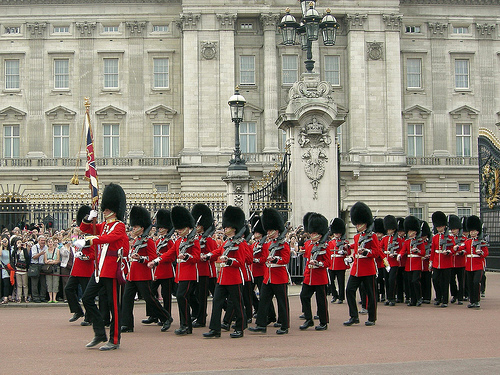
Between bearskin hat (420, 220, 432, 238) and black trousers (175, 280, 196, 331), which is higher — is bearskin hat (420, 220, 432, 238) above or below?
above

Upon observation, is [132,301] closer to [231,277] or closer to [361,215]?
[231,277]

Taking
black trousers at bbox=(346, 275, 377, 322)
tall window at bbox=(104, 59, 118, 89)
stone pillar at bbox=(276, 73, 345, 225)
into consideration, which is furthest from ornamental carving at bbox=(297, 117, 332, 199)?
tall window at bbox=(104, 59, 118, 89)

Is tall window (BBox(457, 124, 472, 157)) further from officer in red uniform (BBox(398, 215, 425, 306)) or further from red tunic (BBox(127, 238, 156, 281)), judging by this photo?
red tunic (BBox(127, 238, 156, 281))

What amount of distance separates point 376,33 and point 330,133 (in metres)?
25.9

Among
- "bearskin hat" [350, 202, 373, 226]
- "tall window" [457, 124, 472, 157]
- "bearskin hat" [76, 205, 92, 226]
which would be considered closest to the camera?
"bearskin hat" [76, 205, 92, 226]

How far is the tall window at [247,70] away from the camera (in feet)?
148

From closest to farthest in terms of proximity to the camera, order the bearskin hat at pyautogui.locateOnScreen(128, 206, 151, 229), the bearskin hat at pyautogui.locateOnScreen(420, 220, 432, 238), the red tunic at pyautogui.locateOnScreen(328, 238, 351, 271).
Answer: the bearskin hat at pyautogui.locateOnScreen(128, 206, 151, 229), the red tunic at pyautogui.locateOnScreen(328, 238, 351, 271), the bearskin hat at pyautogui.locateOnScreen(420, 220, 432, 238)

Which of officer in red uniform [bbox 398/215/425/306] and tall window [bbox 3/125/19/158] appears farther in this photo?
tall window [bbox 3/125/19/158]

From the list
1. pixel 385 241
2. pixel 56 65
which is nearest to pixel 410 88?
pixel 56 65

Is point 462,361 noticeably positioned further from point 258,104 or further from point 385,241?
point 258,104

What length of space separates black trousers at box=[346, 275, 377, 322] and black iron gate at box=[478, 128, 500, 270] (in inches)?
526

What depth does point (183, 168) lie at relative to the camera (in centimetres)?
4300

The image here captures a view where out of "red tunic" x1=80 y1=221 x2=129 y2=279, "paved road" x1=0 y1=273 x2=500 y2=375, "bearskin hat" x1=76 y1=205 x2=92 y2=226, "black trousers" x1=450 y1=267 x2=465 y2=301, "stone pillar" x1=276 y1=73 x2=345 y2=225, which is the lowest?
"paved road" x1=0 y1=273 x2=500 y2=375

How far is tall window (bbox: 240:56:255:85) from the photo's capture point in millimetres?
45156
